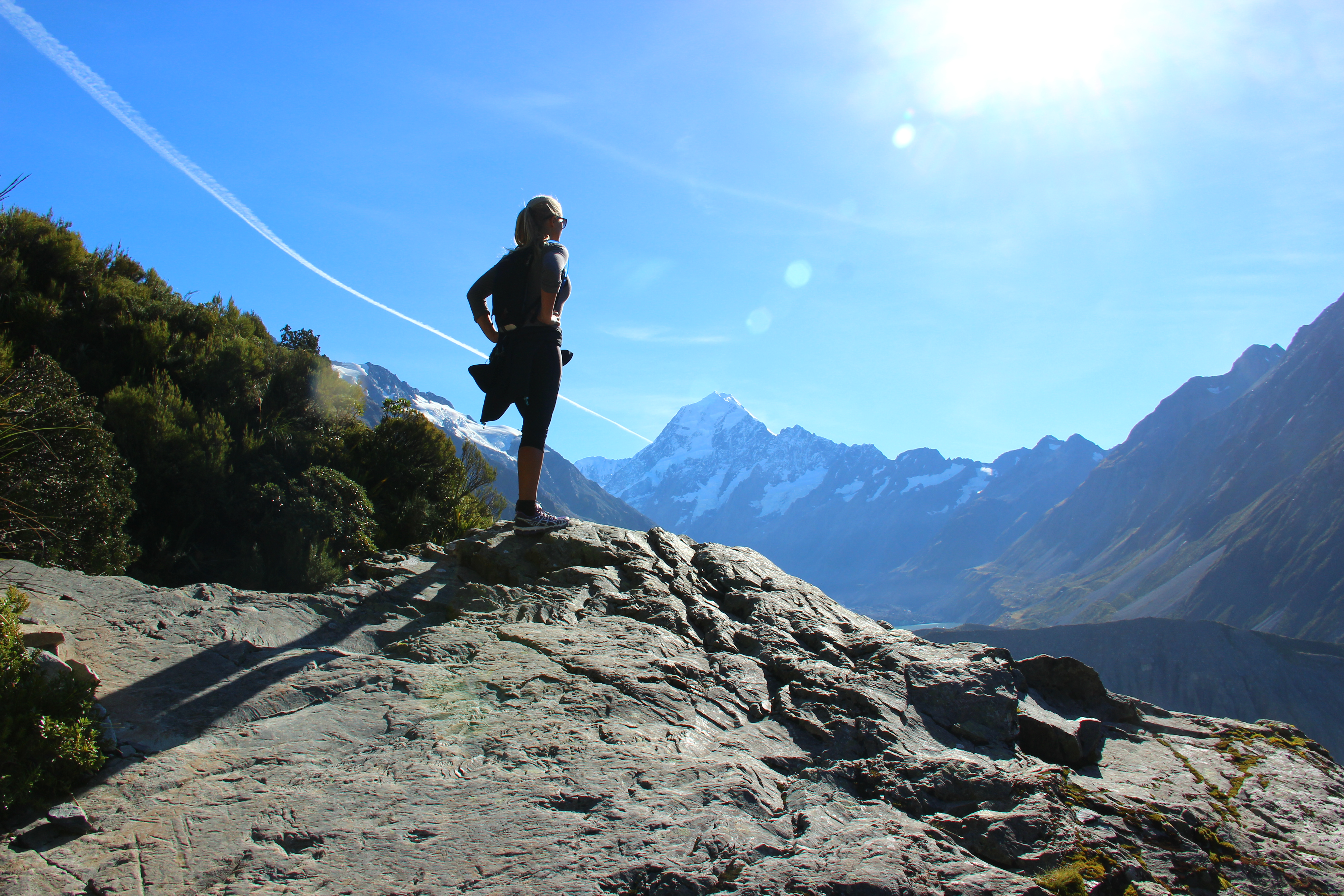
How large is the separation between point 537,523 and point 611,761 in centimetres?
337

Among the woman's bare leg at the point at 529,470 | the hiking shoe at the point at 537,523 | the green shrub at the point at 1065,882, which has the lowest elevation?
the green shrub at the point at 1065,882

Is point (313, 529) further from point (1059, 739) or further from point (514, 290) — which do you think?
point (1059, 739)

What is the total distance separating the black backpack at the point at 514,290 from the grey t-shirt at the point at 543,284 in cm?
4

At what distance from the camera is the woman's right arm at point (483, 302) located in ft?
20.8

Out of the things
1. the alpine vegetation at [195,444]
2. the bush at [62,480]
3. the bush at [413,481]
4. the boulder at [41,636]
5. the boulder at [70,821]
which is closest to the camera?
the boulder at [70,821]

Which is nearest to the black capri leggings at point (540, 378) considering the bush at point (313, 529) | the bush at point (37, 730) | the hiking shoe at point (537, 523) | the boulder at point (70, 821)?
the hiking shoe at point (537, 523)

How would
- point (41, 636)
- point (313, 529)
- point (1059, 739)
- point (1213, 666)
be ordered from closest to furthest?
point (41, 636)
point (1059, 739)
point (313, 529)
point (1213, 666)

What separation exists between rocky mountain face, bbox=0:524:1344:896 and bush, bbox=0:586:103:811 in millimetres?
122

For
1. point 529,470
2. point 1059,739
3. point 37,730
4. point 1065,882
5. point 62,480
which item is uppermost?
point 529,470

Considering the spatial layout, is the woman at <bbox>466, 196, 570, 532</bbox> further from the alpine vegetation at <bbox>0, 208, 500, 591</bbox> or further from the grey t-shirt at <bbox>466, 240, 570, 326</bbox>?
the alpine vegetation at <bbox>0, 208, 500, 591</bbox>

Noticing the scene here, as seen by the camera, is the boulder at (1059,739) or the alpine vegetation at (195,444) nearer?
the boulder at (1059,739)

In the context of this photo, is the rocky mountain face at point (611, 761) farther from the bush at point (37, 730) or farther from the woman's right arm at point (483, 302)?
the woman's right arm at point (483, 302)

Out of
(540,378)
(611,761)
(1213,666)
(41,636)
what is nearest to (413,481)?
(540,378)

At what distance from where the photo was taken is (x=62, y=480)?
20.7ft
